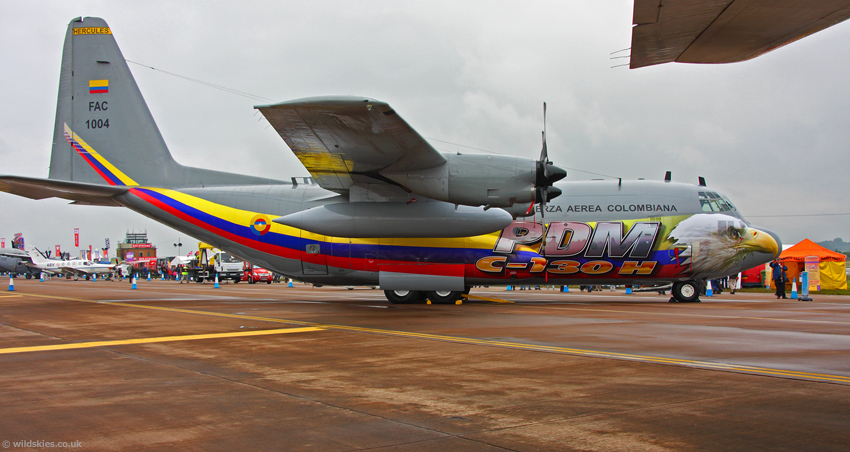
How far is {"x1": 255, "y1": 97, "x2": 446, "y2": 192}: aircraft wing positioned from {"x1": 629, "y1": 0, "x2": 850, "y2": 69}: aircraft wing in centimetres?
646

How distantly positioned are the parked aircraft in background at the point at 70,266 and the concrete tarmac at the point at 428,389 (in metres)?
67.5

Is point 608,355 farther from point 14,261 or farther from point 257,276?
point 14,261

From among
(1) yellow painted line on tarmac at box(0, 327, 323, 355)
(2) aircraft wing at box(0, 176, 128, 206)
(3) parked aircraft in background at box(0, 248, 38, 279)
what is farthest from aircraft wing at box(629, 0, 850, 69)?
(3) parked aircraft in background at box(0, 248, 38, 279)

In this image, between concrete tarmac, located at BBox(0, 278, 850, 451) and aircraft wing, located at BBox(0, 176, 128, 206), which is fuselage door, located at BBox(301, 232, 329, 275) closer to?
aircraft wing, located at BBox(0, 176, 128, 206)

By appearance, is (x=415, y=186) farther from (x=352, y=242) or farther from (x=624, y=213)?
(x=624, y=213)

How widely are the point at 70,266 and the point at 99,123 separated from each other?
61.4 meters

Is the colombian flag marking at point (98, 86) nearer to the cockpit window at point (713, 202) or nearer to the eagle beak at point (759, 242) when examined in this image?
the cockpit window at point (713, 202)

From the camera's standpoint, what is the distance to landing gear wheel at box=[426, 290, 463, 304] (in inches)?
739

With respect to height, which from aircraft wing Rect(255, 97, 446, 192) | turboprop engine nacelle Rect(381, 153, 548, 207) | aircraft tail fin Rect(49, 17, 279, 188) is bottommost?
turboprop engine nacelle Rect(381, 153, 548, 207)

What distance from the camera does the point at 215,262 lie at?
1994 inches

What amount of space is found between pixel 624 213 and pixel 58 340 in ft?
52.5

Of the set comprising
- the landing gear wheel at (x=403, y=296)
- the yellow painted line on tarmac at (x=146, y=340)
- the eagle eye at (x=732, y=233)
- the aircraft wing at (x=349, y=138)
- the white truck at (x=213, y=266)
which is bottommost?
the yellow painted line on tarmac at (x=146, y=340)

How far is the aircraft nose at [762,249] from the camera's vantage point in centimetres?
1866

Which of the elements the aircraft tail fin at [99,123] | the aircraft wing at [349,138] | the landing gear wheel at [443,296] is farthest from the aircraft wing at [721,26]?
the aircraft tail fin at [99,123]
